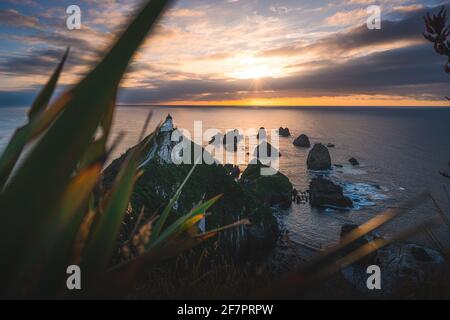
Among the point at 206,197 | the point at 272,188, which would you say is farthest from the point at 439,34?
the point at 272,188

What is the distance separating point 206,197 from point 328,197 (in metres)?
32.0

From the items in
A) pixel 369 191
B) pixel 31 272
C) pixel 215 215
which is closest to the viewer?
pixel 31 272

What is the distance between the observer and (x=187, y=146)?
11.7 metres

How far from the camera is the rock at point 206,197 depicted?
26.9ft

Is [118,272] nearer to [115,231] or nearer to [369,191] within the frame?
[115,231]

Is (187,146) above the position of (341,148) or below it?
below

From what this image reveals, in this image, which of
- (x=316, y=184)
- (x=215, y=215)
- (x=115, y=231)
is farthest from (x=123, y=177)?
(x=316, y=184)

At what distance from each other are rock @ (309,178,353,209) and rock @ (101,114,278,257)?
24.1 metres

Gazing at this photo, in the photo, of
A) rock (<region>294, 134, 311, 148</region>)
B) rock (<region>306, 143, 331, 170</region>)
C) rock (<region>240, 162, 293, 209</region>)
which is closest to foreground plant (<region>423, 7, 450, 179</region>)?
rock (<region>240, 162, 293, 209</region>)

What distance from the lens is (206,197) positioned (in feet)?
38.6

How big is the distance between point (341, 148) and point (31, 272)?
10350 cm

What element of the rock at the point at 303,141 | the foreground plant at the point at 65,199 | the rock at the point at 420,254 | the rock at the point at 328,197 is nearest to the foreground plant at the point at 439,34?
the foreground plant at the point at 65,199

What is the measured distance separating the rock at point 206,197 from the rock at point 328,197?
24.1m

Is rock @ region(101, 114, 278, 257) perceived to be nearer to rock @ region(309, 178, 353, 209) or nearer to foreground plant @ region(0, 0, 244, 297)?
foreground plant @ region(0, 0, 244, 297)
